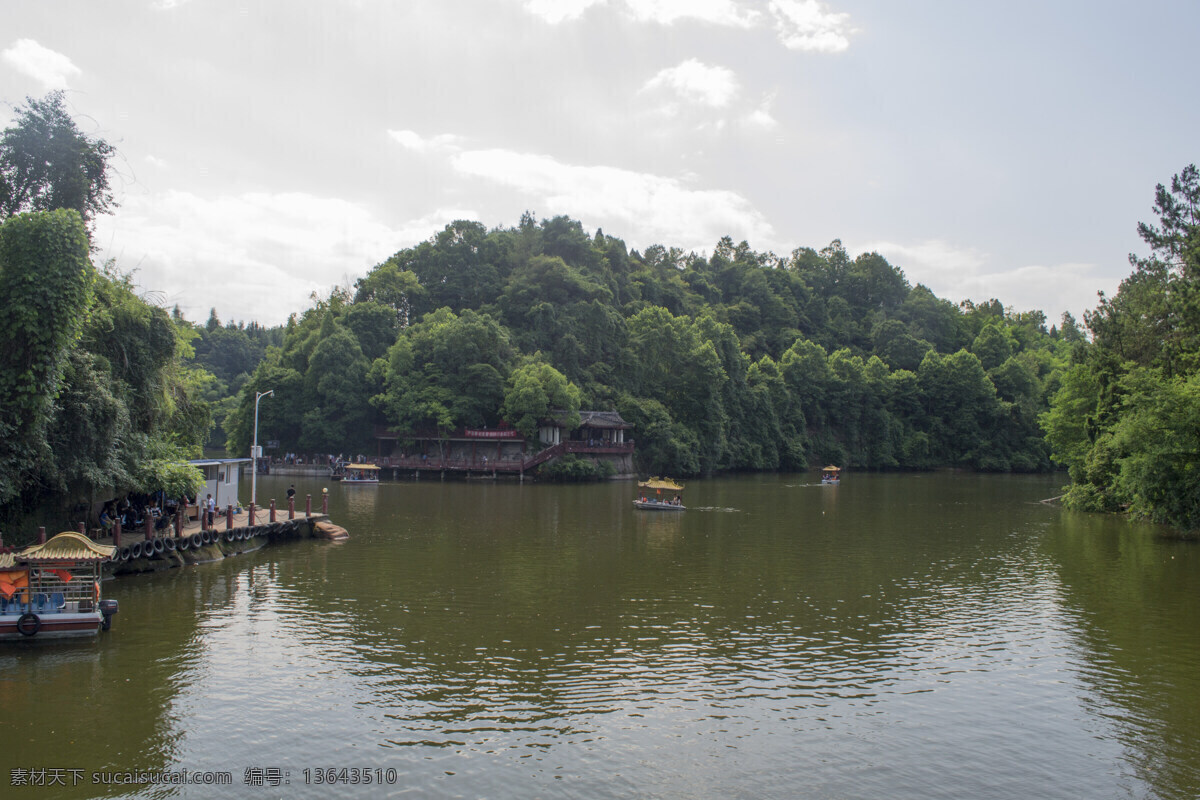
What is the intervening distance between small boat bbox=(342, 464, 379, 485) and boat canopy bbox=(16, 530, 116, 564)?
1898 inches

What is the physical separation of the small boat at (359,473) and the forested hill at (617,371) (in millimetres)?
8243

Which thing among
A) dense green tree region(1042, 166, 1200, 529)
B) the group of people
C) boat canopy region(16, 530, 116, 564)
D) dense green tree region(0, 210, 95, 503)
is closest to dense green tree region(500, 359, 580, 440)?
dense green tree region(1042, 166, 1200, 529)

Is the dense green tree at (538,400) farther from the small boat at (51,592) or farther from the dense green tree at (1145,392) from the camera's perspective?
the small boat at (51,592)

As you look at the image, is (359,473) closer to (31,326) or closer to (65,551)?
(31,326)

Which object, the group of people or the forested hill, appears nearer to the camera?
the group of people

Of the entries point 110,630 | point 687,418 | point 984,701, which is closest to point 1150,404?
point 984,701

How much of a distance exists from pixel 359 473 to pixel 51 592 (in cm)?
5190

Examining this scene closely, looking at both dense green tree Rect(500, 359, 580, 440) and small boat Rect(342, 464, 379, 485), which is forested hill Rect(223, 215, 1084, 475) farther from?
small boat Rect(342, 464, 379, 485)

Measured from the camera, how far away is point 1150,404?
3559 cm

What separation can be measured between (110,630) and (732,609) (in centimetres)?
1537

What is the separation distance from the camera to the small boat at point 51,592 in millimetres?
17438

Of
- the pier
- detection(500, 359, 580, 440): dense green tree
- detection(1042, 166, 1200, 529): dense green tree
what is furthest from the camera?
detection(500, 359, 580, 440): dense green tree

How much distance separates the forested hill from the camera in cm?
7919

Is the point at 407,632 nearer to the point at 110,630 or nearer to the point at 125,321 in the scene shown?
the point at 110,630
